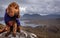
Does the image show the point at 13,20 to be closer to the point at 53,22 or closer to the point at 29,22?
the point at 29,22

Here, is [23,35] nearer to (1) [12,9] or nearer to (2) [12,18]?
(2) [12,18]

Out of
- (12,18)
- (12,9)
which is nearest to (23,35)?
(12,18)

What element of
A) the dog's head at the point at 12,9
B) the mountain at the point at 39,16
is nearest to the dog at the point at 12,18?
the dog's head at the point at 12,9

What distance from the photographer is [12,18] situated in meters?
2.84

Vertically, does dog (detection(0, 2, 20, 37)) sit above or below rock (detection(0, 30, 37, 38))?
above

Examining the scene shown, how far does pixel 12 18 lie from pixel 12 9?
14 centimetres

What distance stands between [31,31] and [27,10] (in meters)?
0.32

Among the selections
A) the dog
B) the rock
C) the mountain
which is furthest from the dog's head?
the rock

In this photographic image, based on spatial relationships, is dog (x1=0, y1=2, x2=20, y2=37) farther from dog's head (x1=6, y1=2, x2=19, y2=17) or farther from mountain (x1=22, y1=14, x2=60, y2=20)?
mountain (x1=22, y1=14, x2=60, y2=20)

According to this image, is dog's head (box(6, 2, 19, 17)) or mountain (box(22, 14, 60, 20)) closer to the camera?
dog's head (box(6, 2, 19, 17))

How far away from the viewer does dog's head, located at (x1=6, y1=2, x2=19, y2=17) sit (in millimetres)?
2801

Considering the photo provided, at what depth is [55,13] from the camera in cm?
293

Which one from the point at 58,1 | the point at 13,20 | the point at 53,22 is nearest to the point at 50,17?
the point at 53,22

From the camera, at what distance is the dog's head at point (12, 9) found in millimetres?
2801
